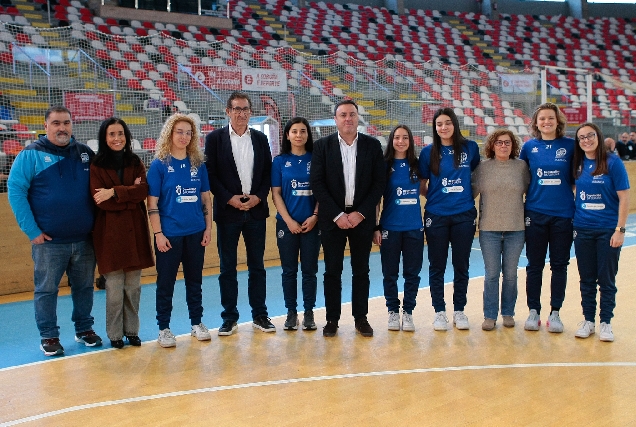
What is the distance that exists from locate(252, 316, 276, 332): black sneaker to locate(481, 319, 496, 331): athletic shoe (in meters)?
1.68

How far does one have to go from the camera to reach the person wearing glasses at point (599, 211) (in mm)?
4507

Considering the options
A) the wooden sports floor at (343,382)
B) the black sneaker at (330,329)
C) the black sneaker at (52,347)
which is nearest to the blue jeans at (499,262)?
the wooden sports floor at (343,382)

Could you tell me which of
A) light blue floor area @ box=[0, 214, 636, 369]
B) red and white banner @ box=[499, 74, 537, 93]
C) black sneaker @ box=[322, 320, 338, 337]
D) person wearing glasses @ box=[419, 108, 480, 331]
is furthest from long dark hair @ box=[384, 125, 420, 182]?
red and white banner @ box=[499, 74, 537, 93]

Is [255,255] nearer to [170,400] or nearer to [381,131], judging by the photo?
[170,400]

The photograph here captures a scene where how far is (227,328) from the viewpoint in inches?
195

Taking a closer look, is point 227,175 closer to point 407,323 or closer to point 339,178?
point 339,178

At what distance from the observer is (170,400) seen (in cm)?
361

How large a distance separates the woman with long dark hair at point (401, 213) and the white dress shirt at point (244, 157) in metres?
1.06

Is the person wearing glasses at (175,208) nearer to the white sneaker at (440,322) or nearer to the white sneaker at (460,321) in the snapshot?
the white sneaker at (440,322)

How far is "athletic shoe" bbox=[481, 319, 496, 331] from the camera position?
498 cm

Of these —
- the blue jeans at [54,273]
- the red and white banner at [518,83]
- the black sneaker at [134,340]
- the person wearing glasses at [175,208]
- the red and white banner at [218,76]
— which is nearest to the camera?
the blue jeans at [54,273]

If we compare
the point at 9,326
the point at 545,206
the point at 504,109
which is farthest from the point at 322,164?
the point at 504,109

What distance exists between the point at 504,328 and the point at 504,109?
21.2 ft

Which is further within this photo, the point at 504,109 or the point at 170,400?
the point at 504,109
